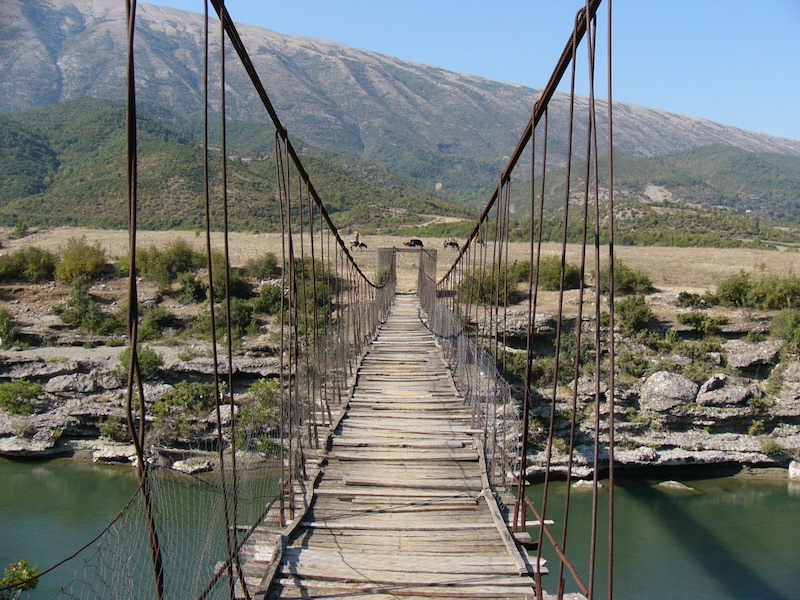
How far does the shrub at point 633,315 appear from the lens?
12.4 metres

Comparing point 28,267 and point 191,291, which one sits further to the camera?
point 28,267

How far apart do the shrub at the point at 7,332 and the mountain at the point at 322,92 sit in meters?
41.5

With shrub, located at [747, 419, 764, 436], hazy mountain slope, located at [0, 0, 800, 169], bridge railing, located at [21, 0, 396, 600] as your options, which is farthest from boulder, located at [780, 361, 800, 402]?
hazy mountain slope, located at [0, 0, 800, 169]

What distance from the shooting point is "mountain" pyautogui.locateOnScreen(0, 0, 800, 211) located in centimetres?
8462

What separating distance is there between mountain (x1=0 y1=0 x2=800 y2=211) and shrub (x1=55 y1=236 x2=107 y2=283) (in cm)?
3766

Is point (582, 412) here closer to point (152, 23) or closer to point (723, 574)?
point (723, 574)

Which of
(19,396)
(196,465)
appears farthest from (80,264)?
(196,465)

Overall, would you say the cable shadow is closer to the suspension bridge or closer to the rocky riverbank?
the rocky riverbank

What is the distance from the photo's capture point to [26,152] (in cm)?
3919

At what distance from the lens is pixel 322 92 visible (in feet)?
389

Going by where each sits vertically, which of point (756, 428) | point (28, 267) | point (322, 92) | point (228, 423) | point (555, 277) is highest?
point (322, 92)

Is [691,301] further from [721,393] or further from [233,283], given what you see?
[233,283]

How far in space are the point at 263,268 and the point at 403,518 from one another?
13.7m

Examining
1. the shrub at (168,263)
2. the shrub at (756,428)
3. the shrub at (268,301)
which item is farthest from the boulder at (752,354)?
the shrub at (168,263)
